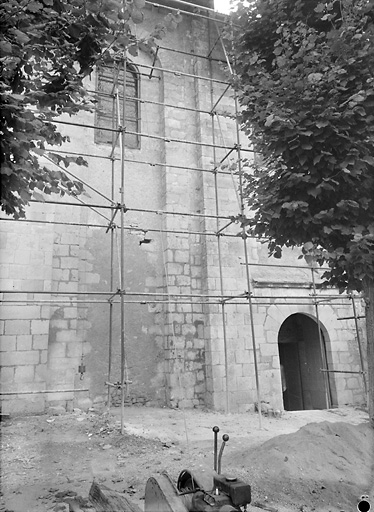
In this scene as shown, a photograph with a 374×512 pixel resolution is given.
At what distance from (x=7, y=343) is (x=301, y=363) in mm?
7845

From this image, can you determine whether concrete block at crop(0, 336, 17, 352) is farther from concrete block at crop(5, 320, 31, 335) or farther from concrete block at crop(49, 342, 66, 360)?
concrete block at crop(49, 342, 66, 360)

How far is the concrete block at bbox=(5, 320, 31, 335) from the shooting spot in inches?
283

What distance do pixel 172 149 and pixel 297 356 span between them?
6727 mm

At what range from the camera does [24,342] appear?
7203 millimetres

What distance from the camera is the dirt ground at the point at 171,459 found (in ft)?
13.2

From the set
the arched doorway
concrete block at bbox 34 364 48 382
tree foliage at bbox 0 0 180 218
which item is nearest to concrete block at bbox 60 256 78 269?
concrete block at bbox 34 364 48 382

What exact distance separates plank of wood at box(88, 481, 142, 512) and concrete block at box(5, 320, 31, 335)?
5062 millimetres

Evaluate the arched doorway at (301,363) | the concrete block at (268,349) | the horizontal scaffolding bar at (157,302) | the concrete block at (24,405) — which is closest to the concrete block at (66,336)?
the horizontal scaffolding bar at (157,302)

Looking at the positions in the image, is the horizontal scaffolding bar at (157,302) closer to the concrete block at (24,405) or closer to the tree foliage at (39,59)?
the concrete block at (24,405)

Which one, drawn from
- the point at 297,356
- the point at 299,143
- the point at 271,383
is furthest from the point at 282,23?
the point at 297,356

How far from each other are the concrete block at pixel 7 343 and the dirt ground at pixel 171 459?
3.86 feet

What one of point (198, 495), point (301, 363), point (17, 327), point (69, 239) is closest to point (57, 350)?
point (17, 327)

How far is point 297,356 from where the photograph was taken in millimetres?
11594

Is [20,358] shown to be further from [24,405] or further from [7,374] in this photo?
[24,405]
